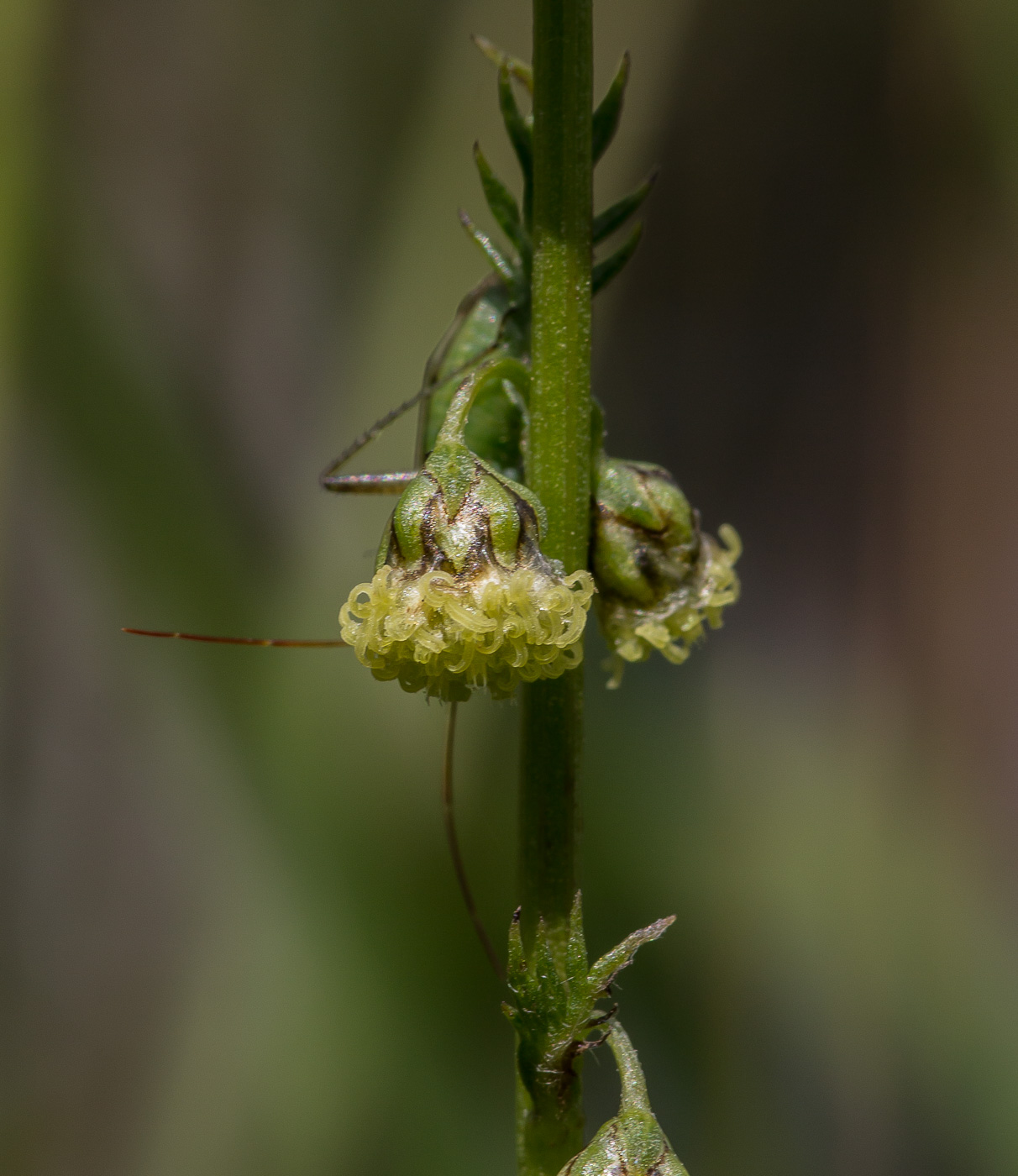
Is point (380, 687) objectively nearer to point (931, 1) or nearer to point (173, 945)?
point (173, 945)

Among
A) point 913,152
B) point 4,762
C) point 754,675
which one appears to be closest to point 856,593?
point 754,675

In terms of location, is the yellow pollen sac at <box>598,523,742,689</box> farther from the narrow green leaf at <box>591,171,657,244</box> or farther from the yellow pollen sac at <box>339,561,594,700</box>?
the narrow green leaf at <box>591,171,657,244</box>

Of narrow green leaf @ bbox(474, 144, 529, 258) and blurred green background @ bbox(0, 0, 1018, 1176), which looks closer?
narrow green leaf @ bbox(474, 144, 529, 258)

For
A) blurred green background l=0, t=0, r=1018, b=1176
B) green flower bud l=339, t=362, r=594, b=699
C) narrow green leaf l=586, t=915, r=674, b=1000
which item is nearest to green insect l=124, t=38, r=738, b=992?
green flower bud l=339, t=362, r=594, b=699

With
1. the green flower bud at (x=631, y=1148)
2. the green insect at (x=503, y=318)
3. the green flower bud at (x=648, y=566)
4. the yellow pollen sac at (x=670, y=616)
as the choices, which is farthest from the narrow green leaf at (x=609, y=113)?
the green flower bud at (x=631, y=1148)

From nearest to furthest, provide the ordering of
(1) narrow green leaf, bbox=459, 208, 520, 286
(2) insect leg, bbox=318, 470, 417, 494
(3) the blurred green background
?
(1) narrow green leaf, bbox=459, 208, 520, 286
(2) insect leg, bbox=318, 470, 417, 494
(3) the blurred green background

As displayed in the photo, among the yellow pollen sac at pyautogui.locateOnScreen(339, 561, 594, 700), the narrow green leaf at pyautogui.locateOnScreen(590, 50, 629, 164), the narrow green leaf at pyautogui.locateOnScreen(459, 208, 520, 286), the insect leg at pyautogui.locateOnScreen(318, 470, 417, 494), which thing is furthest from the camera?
the insect leg at pyautogui.locateOnScreen(318, 470, 417, 494)

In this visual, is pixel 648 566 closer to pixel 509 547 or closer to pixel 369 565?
pixel 509 547

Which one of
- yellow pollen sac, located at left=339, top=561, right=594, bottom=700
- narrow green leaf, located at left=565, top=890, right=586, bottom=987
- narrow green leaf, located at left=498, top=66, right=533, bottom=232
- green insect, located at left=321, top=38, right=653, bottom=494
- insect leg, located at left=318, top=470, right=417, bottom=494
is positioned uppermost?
narrow green leaf, located at left=498, top=66, right=533, bottom=232
